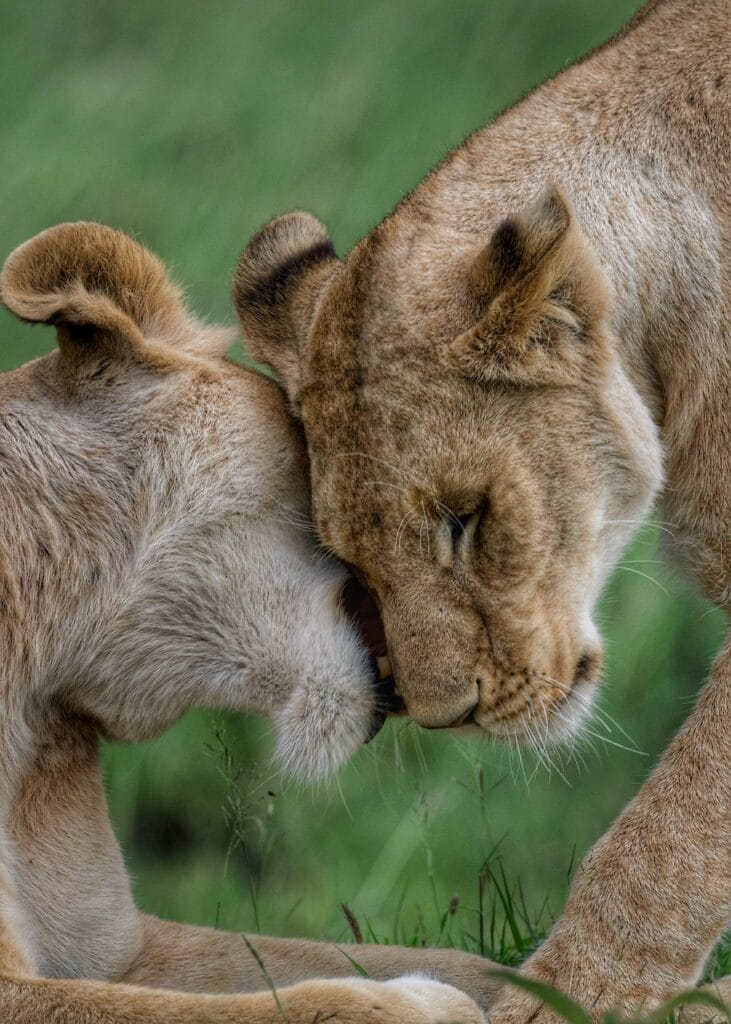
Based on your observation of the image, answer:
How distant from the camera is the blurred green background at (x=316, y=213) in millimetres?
5035

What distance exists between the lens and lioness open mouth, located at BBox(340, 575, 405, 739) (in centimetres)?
349

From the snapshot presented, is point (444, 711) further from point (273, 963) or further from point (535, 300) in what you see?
point (535, 300)

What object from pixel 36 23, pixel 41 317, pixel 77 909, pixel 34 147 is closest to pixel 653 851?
pixel 77 909

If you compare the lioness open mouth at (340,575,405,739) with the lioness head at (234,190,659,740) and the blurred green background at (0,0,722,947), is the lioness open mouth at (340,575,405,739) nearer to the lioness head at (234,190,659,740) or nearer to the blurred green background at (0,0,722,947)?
the lioness head at (234,190,659,740)

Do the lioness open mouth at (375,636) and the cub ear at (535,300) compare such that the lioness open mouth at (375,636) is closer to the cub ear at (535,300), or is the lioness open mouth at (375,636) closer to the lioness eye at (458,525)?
the lioness eye at (458,525)

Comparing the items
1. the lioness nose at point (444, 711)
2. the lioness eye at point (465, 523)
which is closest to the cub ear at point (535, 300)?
the lioness eye at point (465, 523)

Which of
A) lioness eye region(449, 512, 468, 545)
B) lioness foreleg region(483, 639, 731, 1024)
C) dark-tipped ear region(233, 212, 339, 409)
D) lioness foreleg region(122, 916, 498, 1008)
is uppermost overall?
dark-tipped ear region(233, 212, 339, 409)

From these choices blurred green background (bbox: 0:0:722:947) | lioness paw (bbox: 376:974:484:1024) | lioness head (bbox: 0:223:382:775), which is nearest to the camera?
lioness paw (bbox: 376:974:484:1024)

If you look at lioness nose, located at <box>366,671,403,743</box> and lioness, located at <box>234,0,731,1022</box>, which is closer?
lioness, located at <box>234,0,731,1022</box>

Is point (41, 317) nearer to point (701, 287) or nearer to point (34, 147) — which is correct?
point (701, 287)

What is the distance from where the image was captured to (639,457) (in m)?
3.47

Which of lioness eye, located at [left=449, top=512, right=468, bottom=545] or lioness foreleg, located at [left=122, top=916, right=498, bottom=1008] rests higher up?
lioness eye, located at [left=449, top=512, right=468, bottom=545]

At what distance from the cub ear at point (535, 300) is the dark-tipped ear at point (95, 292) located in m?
0.60

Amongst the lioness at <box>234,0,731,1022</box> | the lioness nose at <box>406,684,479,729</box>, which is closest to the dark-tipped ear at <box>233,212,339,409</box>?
the lioness at <box>234,0,731,1022</box>
